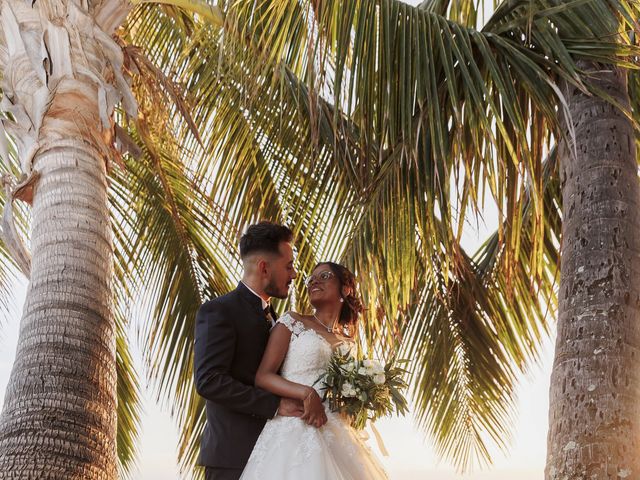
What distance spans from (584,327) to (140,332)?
188 inches

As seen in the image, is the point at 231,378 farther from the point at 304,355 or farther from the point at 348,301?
the point at 348,301

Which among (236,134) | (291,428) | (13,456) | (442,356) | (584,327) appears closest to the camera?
(291,428)

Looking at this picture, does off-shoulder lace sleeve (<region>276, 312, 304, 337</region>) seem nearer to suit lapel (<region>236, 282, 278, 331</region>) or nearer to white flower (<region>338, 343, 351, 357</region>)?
suit lapel (<region>236, 282, 278, 331</region>)

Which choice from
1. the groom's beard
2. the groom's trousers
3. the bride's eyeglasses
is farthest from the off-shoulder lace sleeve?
the groom's trousers

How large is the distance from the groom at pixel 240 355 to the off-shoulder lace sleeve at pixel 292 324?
0.24ft

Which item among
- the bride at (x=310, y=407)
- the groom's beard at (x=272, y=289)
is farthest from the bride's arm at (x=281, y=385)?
the groom's beard at (x=272, y=289)

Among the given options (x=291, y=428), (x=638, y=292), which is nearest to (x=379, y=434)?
(x=291, y=428)

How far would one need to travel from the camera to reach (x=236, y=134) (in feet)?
27.7

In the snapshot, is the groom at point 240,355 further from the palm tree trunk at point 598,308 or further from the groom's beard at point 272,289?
the palm tree trunk at point 598,308

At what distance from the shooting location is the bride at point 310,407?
4.47 metres

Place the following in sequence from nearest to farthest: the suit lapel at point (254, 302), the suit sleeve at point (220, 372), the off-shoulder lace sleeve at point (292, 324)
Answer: the suit sleeve at point (220, 372) → the suit lapel at point (254, 302) → the off-shoulder lace sleeve at point (292, 324)

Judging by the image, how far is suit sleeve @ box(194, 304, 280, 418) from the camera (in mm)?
4383

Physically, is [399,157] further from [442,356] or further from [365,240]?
[442,356]

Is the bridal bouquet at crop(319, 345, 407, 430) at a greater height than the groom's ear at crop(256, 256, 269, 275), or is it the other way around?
the groom's ear at crop(256, 256, 269, 275)
